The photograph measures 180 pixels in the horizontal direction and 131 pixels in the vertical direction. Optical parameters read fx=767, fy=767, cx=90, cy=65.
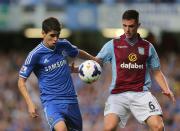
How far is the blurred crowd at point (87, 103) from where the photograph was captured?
659 inches

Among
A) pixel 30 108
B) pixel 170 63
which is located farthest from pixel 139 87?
pixel 170 63

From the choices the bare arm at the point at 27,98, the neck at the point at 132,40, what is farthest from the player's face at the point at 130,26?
the bare arm at the point at 27,98

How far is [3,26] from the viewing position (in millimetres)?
25828

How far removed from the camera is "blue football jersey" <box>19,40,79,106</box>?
1162 cm

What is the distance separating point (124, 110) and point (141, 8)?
421 inches

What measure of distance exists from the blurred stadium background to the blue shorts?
Answer: 465 centimetres

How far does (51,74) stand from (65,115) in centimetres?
66

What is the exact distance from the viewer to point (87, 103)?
18.0m

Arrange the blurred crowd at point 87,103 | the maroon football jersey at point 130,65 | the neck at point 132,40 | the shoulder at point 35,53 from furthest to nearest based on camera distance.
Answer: the blurred crowd at point 87,103 < the neck at point 132,40 < the maroon football jersey at point 130,65 < the shoulder at point 35,53

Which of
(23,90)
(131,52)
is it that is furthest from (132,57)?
(23,90)

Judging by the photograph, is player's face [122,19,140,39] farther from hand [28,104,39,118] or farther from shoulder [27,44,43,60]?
hand [28,104,39,118]

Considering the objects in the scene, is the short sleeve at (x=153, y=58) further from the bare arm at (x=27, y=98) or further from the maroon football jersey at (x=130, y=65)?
the bare arm at (x=27, y=98)

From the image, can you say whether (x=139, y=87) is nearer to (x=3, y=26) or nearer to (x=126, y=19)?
(x=126, y=19)

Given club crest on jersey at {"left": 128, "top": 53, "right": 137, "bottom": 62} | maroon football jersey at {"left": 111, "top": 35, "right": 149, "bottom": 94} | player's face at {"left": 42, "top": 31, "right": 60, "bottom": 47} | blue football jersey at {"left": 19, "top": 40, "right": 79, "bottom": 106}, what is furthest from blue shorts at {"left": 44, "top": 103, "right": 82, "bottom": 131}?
club crest on jersey at {"left": 128, "top": 53, "right": 137, "bottom": 62}
